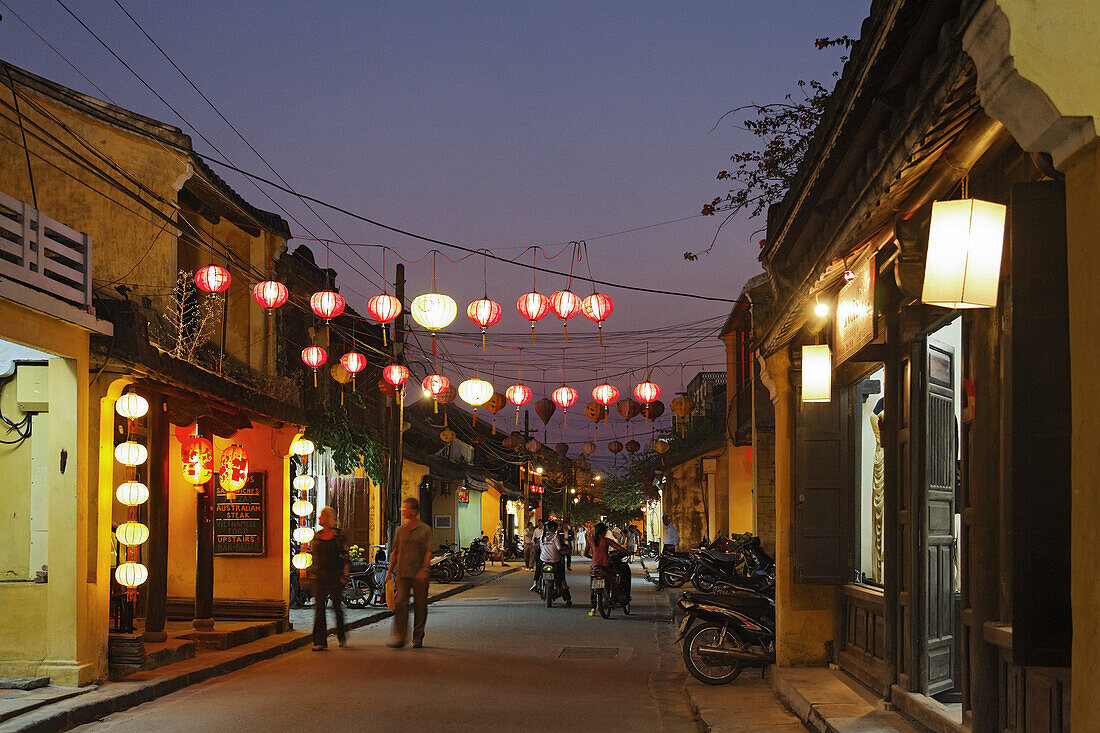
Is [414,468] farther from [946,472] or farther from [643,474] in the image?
[946,472]

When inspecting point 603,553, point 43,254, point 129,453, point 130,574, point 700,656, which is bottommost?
point 700,656

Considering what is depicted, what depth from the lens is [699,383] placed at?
49.4 meters

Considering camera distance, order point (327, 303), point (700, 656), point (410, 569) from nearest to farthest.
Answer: point (700, 656) → point (410, 569) → point (327, 303)

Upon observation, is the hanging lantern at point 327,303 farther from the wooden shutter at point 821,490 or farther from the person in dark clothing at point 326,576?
the wooden shutter at point 821,490

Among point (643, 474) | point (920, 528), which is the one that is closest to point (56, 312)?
point (920, 528)

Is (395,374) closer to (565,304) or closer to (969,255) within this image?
(565,304)

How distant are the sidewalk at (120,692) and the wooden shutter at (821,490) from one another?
22.6 ft

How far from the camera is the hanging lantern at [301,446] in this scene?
59.6 feet

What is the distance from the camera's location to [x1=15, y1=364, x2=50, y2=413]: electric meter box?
11.8 m

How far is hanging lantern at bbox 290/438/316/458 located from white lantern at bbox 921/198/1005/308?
46.6ft

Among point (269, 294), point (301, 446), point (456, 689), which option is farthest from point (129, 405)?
point (301, 446)

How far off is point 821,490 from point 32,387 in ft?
27.9

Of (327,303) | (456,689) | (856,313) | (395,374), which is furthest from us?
(395,374)

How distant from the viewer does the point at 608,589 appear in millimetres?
22078
